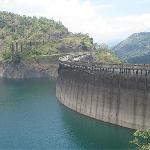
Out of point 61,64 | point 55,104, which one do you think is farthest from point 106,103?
point 61,64

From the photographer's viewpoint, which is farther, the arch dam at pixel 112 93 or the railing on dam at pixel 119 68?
the railing on dam at pixel 119 68

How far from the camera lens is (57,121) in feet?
369

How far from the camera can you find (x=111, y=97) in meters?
103

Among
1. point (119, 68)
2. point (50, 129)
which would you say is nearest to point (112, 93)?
point (119, 68)

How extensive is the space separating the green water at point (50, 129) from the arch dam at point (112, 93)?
7.81 ft

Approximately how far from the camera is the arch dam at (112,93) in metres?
93.4

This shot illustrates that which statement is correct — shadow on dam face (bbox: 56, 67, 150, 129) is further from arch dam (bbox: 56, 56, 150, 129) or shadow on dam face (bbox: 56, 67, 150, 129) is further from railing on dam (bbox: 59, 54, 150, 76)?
railing on dam (bbox: 59, 54, 150, 76)

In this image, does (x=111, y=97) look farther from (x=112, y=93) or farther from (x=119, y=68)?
(x=119, y=68)

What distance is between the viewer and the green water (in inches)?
3492

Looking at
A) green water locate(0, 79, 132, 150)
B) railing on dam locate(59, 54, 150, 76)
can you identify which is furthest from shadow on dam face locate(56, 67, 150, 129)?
green water locate(0, 79, 132, 150)

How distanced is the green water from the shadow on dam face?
2.32 m

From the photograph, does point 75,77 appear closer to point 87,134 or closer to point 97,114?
point 97,114

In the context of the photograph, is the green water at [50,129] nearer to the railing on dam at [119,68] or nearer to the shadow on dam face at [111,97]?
the shadow on dam face at [111,97]

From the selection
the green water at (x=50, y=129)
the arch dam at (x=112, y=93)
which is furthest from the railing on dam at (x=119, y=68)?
the green water at (x=50, y=129)
